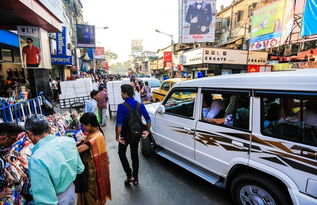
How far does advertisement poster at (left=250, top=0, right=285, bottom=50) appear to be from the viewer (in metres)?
8.57

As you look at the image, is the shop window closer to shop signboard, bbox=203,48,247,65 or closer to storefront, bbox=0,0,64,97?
storefront, bbox=0,0,64,97

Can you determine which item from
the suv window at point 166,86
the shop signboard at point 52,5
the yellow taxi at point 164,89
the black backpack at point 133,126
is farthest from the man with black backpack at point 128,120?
the suv window at point 166,86

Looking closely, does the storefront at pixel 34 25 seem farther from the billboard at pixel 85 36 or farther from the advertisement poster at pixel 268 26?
the billboard at pixel 85 36

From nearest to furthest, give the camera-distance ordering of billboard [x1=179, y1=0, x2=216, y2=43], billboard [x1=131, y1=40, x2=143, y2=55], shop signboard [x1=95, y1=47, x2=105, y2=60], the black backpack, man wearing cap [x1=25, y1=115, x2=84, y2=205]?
man wearing cap [x1=25, y1=115, x2=84, y2=205], the black backpack, billboard [x1=179, y1=0, x2=216, y2=43], shop signboard [x1=95, y1=47, x2=105, y2=60], billboard [x1=131, y1=40, x2=143, y2=55]

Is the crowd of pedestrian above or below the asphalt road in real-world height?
above

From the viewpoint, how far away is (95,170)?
1958 mm

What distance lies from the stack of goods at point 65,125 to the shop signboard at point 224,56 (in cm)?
1290

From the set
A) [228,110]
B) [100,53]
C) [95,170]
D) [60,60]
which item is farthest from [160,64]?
[95,170]

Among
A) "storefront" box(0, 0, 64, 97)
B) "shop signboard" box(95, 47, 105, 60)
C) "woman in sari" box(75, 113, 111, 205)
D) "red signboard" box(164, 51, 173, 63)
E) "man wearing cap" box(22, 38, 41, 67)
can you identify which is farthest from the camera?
"shop signboard" box(95, 47, 105, 60)

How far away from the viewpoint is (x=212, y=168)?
8.34 feet

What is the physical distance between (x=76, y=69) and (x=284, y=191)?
21.8m

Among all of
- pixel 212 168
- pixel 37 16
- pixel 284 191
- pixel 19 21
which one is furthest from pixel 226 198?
pixel 19 21

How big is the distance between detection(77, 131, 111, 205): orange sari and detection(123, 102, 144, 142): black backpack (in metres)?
0.66

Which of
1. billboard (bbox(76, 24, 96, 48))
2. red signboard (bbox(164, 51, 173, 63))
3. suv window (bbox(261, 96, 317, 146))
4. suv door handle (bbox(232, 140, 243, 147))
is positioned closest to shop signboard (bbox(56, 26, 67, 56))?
billboard (bbox(76, 24, 96, 48))
